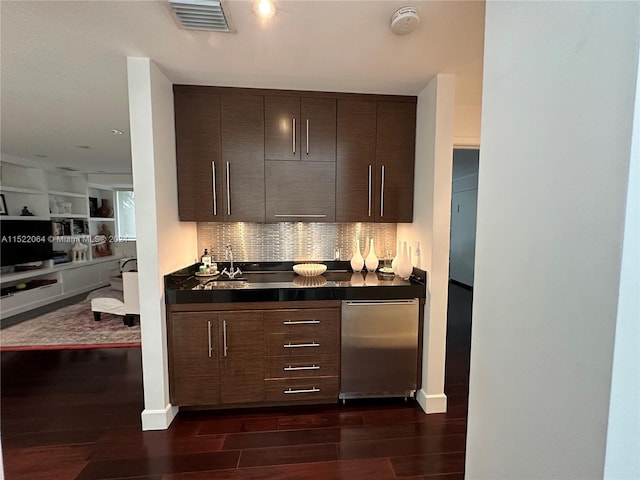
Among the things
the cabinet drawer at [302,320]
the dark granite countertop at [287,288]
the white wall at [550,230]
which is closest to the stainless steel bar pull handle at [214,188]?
the dark granite countertop at [287,288]

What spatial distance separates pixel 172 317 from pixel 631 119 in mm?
2348

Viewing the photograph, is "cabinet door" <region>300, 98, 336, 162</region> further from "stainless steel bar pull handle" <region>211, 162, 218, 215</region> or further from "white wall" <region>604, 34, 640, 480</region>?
"white wall" <region>604, 34, 640, 480</region>

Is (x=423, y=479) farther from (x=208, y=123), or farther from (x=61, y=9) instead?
(x=61, y=9)

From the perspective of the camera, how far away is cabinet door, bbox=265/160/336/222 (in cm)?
234

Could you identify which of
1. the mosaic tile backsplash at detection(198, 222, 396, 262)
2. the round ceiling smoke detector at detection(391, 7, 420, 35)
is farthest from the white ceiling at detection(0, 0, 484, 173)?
the mosaic tile backsplash at detection(198, 222, 396, 262)

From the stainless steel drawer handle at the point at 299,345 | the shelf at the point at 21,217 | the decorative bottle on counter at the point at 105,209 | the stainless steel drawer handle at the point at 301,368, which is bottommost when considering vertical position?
the stainless steel drawer handle at the point at 301,368

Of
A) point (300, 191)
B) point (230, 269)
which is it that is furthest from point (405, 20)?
point (230, 269)

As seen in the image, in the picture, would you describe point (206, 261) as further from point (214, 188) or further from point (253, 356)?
point (253, 356)

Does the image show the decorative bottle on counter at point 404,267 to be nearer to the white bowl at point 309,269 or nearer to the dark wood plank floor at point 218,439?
the white bowl at point 309,269

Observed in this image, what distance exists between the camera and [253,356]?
2092mm

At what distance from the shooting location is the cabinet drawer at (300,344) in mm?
2104

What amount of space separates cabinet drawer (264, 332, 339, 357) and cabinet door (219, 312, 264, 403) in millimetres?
79

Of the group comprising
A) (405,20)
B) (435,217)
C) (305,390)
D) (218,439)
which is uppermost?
(405,20)

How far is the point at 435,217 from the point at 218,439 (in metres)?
2.14
